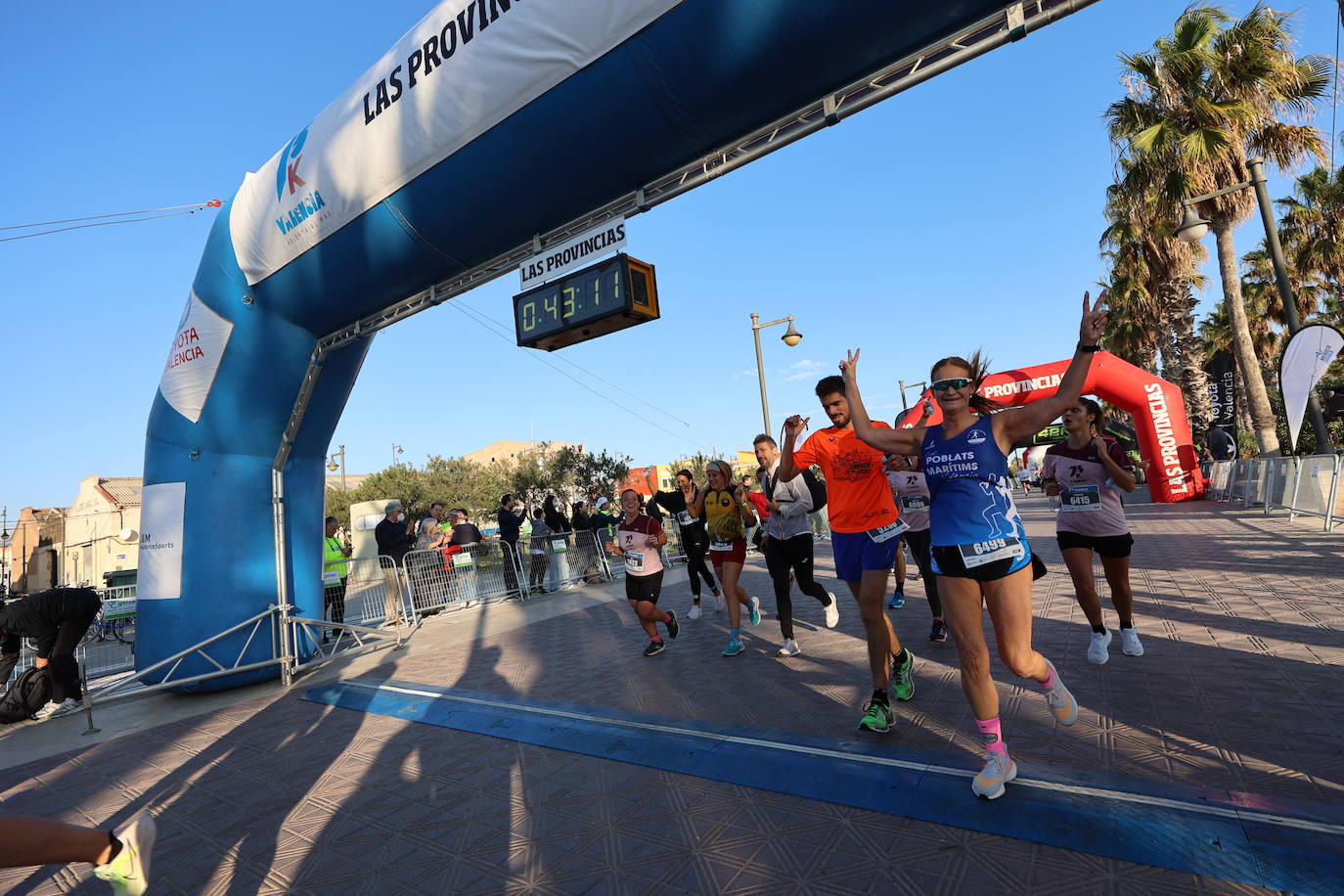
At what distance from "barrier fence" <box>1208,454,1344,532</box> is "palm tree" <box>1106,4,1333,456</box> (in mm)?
1081

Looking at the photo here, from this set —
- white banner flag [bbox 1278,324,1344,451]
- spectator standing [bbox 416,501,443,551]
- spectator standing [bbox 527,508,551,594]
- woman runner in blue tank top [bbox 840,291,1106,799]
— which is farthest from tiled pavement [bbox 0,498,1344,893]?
spectator standing [bbox 527,508,551,594]

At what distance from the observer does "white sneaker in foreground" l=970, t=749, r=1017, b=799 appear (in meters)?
2.95

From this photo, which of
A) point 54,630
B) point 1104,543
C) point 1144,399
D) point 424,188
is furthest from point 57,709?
point 1144,399

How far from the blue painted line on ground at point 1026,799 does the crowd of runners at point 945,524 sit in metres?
0.21

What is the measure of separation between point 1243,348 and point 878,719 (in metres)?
16.1

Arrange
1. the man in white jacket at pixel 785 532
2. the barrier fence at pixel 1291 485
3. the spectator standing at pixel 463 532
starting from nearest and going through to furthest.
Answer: the man in white jacket at pixel 785 532, the barrier fence at pixel 1291 485, the spectator standing at pixel 463 532

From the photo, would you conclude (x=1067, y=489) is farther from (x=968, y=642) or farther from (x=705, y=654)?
(x=705, y=654)

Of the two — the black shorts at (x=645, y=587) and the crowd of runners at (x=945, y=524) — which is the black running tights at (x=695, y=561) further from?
the black shorts at (x=645, y=587)

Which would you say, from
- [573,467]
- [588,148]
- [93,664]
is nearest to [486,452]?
[573,467]

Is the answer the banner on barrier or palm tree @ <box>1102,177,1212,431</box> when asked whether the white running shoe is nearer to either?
the banner on barrier

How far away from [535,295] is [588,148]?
1587 millimetres

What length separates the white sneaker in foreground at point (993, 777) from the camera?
2945mm

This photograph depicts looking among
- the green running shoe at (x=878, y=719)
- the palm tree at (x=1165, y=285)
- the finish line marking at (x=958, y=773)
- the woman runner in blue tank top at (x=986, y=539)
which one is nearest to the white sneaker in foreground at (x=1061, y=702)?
the woman runner in blue tank top at (x=986, y=539)

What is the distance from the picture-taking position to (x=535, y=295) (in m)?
6.35
